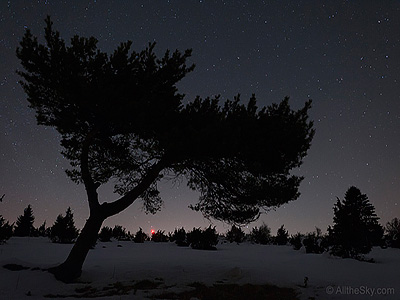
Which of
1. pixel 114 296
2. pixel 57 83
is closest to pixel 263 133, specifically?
pixel 114 296

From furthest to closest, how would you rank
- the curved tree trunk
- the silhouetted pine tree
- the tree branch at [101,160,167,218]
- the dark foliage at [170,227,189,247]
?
the dark foliage at [170,227,189,247] → the silhouetted pine tree → the tree branch at [101,160,167,218] → the curved tree trunk

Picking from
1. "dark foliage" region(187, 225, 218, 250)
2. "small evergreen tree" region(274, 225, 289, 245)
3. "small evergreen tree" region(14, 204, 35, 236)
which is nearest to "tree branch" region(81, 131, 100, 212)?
"dark foliage" region(187, 225, 218, 250)

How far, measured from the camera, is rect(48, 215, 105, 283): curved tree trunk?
825 cm

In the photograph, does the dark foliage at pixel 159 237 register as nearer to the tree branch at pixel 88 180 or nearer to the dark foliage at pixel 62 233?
the dark foliage at pixel 62 233

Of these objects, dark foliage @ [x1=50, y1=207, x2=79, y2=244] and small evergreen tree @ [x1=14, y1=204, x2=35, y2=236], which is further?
small evergreen tree @ [x1=14, y1=204, x2=35, y2=236]

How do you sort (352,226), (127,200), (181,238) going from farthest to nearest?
(181,238)
(352,226)
(127,200)

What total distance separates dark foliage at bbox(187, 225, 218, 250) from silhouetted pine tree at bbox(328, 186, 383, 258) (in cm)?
980

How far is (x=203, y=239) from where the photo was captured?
71.4ft

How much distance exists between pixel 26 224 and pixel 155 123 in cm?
3864

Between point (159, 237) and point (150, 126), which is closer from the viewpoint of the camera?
point (150, 126)

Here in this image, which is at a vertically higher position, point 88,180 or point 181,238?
point 88,180

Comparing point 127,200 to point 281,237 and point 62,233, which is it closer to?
point 62,233

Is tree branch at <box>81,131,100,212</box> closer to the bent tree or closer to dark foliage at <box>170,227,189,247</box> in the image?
the bent tree

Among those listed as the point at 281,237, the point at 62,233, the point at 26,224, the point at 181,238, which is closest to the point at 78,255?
the point at 62,233
